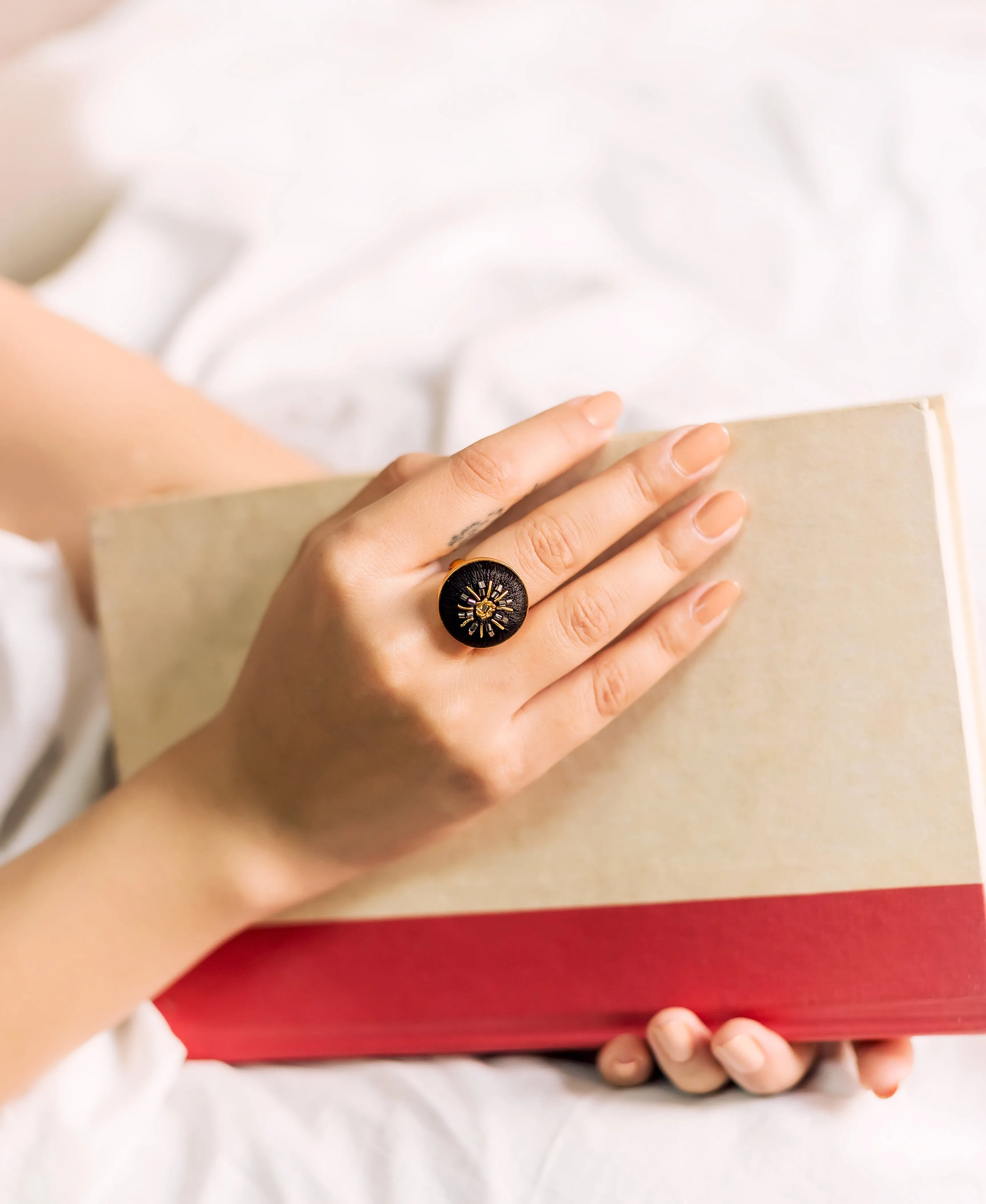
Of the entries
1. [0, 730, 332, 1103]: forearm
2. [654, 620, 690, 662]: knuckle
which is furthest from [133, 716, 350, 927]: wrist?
[654, 620, 690, 662]: knuckle

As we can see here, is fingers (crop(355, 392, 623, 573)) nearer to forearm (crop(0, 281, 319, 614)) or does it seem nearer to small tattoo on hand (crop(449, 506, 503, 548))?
small tattoo on hand (crop(449, 506, 503, 548))

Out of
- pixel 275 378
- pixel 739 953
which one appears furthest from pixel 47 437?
pixel 739 953

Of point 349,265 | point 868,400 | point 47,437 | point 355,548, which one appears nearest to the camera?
point 355,548

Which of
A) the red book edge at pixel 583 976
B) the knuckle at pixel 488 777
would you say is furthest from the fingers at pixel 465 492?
the red book edge at pixel 583 976

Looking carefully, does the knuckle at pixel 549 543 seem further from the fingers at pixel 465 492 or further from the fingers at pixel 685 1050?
the fingers at pixel 685 1050

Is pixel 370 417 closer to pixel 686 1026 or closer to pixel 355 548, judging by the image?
pixel 355 548

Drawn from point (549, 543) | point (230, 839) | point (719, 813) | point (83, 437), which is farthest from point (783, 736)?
point (83, 437)
